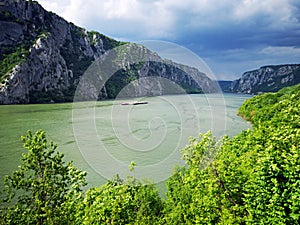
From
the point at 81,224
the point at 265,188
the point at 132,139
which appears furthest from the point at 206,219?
the point at 132,139

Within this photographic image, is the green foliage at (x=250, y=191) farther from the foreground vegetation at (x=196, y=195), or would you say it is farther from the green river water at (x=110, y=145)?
the green river water at (x=110, y=145)

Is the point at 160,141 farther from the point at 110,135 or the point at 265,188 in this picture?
the point at 265,188

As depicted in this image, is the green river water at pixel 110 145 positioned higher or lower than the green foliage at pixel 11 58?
lower

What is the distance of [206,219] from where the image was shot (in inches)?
423

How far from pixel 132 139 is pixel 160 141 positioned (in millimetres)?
5259

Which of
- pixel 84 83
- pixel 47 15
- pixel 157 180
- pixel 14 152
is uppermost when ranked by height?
pixel 47 15

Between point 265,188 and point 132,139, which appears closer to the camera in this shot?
point 265,188

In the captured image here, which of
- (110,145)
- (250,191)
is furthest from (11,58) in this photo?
(250,191)

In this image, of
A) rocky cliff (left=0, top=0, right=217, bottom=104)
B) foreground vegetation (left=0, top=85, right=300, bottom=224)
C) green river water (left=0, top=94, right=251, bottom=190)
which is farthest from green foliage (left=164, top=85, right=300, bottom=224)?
rocky cliff (left=0, top=0, right=217, bottom=104)

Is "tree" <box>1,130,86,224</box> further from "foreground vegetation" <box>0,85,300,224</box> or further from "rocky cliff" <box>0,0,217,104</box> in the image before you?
"rocky cliff" <box>0,0,217,104</box>

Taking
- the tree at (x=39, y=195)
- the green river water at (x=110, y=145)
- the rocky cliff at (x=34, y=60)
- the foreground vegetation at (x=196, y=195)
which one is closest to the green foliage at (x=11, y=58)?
the rocky cliff at (x=34, y=60)

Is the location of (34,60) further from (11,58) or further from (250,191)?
(250,191)

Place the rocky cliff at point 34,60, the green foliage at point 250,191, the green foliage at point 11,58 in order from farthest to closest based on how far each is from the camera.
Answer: the green foliage at point 11,58 < the rocky cliff at point 34,60 < the green foliage at point 250,191

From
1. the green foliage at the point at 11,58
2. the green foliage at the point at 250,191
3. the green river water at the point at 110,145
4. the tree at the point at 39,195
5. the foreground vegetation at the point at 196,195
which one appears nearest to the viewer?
the green foliage at the point at 250,191
